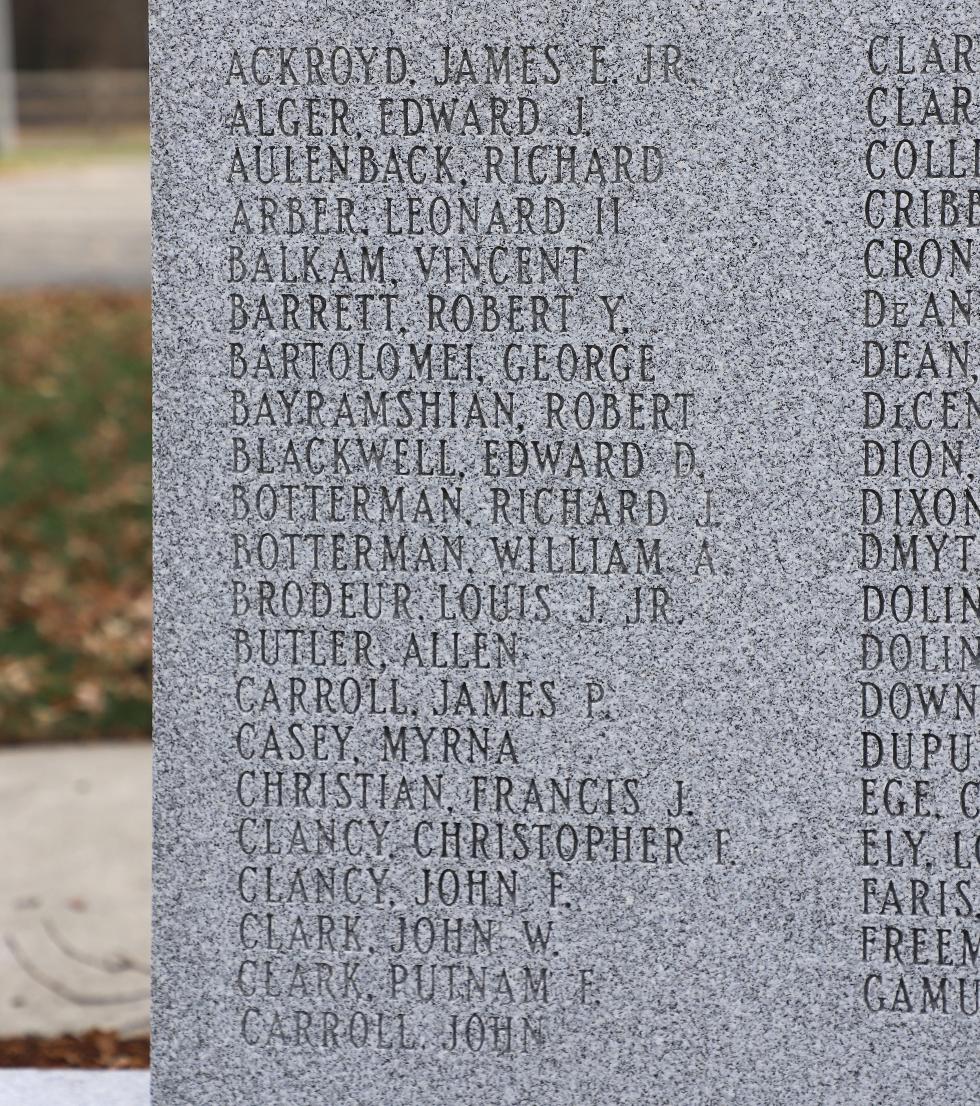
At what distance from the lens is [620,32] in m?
3.66

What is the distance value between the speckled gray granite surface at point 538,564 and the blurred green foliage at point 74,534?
331cm

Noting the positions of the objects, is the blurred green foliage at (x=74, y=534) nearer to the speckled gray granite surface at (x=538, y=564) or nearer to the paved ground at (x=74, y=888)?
the paved ground at (x=74, y=888)

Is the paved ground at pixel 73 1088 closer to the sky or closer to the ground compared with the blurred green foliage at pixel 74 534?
closer to the ground

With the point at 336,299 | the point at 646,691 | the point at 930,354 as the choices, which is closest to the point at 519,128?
the point at 336,299

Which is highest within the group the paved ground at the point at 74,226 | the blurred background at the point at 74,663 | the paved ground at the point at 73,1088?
the paved ground at the point at 74,226

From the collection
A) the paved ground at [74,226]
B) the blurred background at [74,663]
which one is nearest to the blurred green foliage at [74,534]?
the blurred background at [74,663]

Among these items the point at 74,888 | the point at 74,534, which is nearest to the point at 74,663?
the point at 74,534

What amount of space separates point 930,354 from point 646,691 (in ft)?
2.94

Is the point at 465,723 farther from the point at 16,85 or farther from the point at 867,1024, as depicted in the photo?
the point at 16,85

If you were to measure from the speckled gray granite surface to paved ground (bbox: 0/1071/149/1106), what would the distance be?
0.75 feet

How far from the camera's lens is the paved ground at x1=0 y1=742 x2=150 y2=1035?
5.01 metres

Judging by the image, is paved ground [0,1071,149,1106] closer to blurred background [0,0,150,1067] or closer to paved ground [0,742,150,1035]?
blurred background [0,0,150,1067]

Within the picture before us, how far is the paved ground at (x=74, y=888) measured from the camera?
5.01 m

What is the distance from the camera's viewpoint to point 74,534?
30.5 ft
